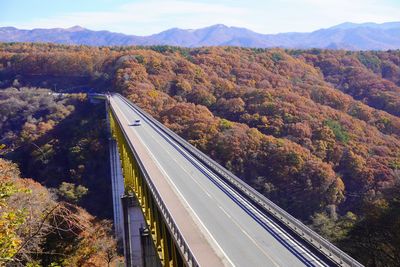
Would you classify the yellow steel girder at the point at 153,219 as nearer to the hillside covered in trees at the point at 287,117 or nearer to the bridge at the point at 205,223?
the bridge at the point at 205,223

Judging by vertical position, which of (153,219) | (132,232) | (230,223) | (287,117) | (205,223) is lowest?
(132,232)

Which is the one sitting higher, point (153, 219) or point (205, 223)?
point (153, 219)

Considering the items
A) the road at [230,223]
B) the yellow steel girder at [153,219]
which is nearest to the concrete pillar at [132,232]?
the yellow steel girder at [153,219]

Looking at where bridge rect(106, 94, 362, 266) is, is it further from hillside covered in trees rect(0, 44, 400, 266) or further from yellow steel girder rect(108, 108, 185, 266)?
hillside covered in trees rect(0, 44, 400, 266)

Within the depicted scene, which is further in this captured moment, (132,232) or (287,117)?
(287,117)

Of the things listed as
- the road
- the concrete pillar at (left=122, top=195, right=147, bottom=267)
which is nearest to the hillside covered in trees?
the road

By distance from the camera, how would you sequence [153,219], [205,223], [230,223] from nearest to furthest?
[153,219] → [205,223] → [230,223]

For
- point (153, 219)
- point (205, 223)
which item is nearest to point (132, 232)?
point (153, 219)

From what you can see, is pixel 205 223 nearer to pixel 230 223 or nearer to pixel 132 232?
pixel 230 223

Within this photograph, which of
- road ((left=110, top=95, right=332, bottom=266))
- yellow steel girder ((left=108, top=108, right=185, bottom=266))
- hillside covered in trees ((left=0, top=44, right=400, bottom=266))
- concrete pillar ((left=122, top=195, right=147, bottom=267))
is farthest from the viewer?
hillside covered in trees ((left=0, top=44, right=400, bottom=266))
